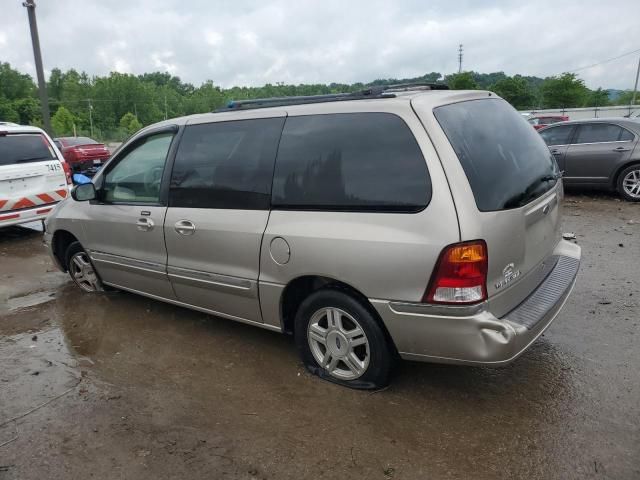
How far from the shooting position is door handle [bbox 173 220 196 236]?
12.4 feet

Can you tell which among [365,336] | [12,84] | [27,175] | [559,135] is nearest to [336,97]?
[365,336]

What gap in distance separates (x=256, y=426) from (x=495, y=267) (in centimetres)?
164

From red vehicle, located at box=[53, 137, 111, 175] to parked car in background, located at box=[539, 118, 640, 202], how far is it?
13.9 metres

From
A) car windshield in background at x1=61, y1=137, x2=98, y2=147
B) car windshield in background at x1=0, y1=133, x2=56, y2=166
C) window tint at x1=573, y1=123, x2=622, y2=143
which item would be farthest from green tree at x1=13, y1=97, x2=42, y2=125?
window tint at x1=573, y1=123, x2=622, y2=143

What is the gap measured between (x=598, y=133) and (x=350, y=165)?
27.7 ft

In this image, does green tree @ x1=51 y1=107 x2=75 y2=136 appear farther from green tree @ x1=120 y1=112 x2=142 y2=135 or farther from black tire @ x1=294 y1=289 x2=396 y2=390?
black tire @ x1=294 y1=289 x2=396 y2=390

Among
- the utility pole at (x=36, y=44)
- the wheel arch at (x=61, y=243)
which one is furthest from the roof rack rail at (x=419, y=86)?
the utility pole at (x=36, y=44)

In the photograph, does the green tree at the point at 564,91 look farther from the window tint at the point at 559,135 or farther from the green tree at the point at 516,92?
the window tint at the point at 559,135

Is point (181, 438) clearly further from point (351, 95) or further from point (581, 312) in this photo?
point (581, 312)

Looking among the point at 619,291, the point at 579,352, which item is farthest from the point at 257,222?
the point at 619,291

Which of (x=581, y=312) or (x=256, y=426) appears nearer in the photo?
(x=256, y=426)

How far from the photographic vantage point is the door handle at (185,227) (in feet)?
12.4

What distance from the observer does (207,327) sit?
14.5ft

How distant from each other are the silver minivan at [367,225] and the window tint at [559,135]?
711 cm
